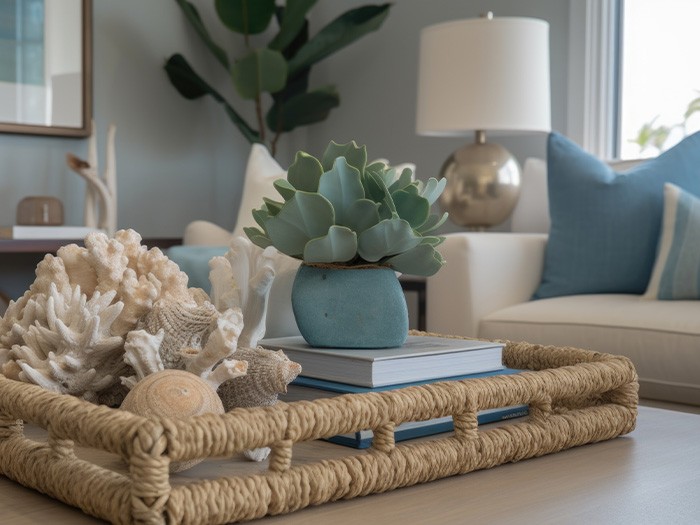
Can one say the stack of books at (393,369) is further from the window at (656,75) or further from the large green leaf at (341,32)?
the large green leaf at (341,32)

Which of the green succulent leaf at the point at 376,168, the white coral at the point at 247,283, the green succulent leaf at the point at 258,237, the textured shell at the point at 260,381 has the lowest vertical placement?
the textured shell at the point at 260,381

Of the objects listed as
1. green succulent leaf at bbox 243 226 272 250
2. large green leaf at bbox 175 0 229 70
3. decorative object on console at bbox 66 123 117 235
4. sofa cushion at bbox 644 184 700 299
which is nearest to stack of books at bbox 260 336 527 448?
green succulent leaf at bbox 243 226 272 250

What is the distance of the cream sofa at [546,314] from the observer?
1.88 m

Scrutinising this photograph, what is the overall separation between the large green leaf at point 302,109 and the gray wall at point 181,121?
0.94 feet

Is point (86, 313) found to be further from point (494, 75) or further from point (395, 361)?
point (494, 75)

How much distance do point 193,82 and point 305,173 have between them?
10.7 feet

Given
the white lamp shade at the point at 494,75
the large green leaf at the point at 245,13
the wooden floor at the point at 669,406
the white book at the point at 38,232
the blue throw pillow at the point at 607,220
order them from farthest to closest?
the large green leaf at the point at 245,13
the white book at the point at 38,232
the white lamp shade at the point at 494,75
the blue throw pillow at the point at 607,220
the wooden floor at the point at 669,406

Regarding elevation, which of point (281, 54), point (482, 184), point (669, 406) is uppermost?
point (281, 54)

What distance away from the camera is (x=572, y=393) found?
2.88ft

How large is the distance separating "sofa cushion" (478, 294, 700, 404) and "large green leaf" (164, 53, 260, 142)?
2.04 m

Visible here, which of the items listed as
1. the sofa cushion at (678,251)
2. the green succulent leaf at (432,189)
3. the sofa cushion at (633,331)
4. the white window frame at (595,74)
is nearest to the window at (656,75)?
the white window frame at (595,74)

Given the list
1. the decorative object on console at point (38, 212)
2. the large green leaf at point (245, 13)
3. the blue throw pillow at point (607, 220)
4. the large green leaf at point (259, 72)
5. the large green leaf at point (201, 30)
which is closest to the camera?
the blue throw pillow at point (607, 220)

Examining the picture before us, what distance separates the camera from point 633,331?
1.95 metres

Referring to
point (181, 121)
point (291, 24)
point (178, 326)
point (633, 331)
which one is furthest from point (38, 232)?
point (178, 326)
